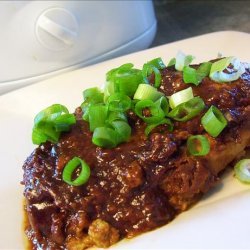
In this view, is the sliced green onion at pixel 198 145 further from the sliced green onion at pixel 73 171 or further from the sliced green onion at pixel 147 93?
the sliced green onion at pixel 73 171

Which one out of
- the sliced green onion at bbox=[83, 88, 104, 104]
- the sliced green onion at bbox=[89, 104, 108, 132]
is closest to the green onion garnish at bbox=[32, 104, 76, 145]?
the sliced green onion at bbox=[89, 104, 108, 132]

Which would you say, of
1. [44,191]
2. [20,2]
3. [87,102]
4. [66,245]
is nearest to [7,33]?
[20,2]

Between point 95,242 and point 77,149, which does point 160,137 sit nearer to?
point 77,149

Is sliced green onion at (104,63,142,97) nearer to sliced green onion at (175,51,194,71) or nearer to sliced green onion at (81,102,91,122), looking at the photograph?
sliced green onion at (81,102,91,122)

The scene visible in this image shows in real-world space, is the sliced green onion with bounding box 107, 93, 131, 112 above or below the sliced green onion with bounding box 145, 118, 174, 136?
above

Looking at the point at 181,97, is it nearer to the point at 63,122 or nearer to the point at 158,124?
the point at 158,124

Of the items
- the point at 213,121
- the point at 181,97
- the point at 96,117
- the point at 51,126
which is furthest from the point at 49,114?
the point at 213,121
